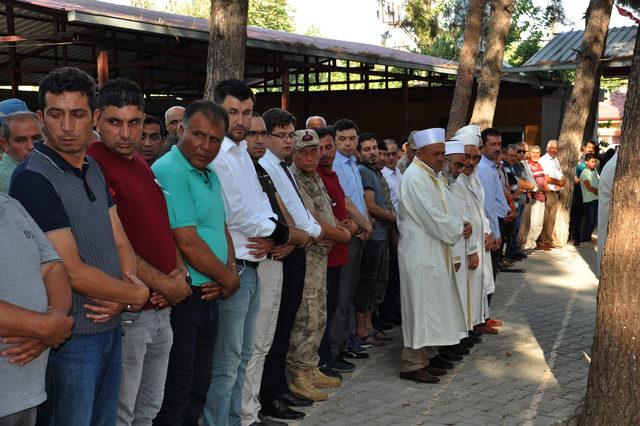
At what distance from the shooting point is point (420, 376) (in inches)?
243

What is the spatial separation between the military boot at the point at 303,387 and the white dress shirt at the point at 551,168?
9.74m

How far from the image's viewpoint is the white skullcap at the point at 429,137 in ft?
20.7

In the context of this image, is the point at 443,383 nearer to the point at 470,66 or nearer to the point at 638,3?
the point at 470,66

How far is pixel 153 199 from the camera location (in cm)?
348

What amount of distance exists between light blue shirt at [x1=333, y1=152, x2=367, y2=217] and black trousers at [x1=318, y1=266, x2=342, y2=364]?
85cm

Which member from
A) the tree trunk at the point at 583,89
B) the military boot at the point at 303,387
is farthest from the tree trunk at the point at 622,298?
the tree trunk at the point at 583,89

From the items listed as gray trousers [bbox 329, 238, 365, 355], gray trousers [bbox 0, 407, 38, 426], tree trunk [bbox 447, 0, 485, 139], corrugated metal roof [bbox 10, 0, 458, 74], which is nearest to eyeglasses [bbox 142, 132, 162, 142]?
gray trousers [bbox 329, 238, 365, 355]

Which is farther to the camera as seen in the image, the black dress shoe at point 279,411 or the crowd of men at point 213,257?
the black dress shoe at point 279,411

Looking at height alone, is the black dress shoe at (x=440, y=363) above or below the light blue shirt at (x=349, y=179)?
below

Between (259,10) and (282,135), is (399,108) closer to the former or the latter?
(282,135)

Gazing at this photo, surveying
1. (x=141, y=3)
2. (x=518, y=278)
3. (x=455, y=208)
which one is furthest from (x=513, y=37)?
(x=455, y=208)

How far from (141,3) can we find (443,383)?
1622 inches

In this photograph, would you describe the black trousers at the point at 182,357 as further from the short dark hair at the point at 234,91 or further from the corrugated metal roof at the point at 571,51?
the corrugated metal roof at the point at 571,51

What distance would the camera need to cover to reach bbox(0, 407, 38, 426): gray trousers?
2420 millimetres
